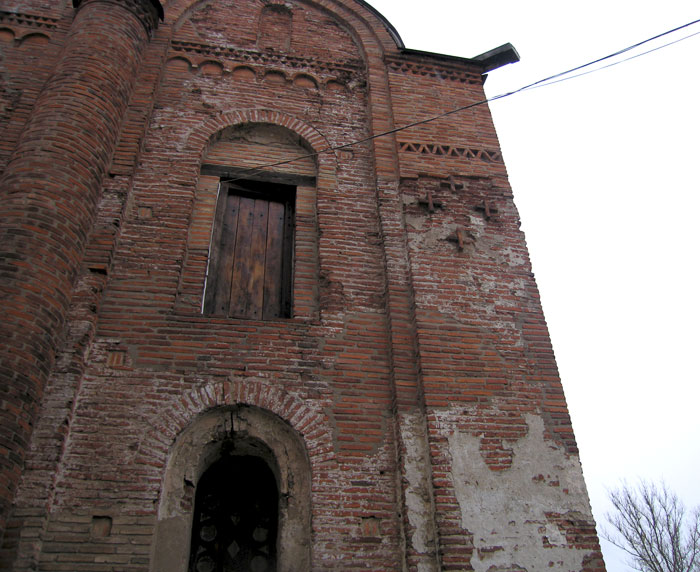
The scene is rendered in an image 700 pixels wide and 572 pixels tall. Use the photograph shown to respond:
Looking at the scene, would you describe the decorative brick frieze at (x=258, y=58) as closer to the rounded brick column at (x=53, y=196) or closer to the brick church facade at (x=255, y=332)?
the brick church facade at (x=255, y=332)

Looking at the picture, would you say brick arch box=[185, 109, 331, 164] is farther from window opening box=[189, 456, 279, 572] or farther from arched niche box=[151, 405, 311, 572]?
window opening box=[189, 456, 279, 572]

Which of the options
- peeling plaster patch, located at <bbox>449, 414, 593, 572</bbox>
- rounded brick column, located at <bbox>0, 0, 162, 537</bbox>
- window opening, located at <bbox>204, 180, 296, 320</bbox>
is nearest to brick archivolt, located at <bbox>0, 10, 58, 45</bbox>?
rounded brick column, located at <bbox>0, 0, 162, 537</bbox>

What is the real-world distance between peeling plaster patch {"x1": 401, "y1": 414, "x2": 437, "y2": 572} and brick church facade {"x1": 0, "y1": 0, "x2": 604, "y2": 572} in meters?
0.02

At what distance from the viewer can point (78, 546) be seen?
4.03 metres

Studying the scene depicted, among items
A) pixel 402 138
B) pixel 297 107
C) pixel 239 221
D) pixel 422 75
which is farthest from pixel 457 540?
pixel 422 75

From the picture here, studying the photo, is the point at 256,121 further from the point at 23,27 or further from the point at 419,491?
the point at 419,491

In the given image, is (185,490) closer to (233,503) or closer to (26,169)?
(233,503)

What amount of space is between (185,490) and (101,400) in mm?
A: 1034

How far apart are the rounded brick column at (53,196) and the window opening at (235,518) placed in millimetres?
1507

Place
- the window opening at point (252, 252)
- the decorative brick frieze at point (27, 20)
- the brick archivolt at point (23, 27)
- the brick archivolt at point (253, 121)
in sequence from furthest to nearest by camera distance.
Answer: the decorative brick frieze at point (27, 20) → the brick archivolt at point (23, 27) → the brick archivolt at point (253, 121) → the window opening at point (252, 252)

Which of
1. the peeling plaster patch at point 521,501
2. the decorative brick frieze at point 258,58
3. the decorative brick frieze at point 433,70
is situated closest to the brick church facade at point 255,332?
the peeling plaster patch at point 521,501

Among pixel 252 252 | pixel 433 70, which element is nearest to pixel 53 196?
pixel 252 252

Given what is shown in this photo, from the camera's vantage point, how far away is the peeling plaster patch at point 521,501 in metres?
4.35

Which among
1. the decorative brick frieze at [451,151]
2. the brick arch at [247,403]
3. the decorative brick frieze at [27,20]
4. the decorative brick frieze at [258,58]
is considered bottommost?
the brick arch at [247,403]
